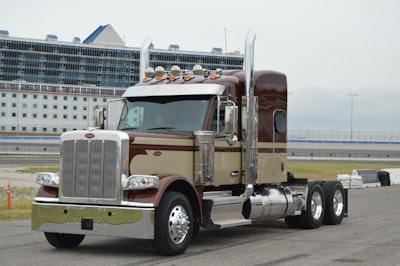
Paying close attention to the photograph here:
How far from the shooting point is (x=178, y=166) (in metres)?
11.5

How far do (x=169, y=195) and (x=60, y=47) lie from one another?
177 m

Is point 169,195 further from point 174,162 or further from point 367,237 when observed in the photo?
point 367,237

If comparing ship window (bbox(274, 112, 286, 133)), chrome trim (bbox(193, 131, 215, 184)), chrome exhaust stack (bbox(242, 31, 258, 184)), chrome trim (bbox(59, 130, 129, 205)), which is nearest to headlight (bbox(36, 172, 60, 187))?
chrome trim (bbox(59, 130, 129, 205))

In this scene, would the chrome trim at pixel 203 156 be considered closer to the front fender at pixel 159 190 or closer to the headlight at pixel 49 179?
the front fender at pixel 159 190

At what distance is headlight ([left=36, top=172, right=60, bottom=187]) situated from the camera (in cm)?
1123

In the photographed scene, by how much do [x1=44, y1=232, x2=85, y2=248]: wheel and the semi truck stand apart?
0.06 feet

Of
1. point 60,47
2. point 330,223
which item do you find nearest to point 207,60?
point 60,47

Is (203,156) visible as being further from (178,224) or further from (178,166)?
(178,224)

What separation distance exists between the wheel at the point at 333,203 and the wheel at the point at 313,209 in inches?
8.0

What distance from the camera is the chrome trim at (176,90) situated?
481 inches

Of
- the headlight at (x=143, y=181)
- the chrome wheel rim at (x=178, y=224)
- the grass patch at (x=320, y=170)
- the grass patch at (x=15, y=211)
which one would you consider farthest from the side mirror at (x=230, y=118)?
the grass patch at (x=320, y=170)

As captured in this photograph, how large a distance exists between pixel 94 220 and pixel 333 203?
282 inches

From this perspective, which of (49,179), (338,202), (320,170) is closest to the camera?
(49,179)

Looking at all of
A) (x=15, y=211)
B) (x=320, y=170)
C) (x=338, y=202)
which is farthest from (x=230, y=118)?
(x=320, y=170)
